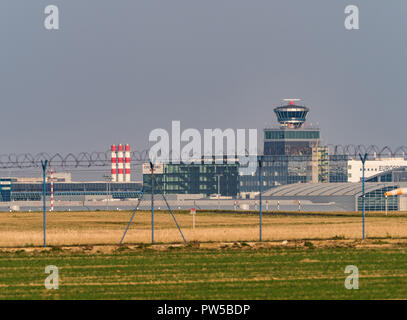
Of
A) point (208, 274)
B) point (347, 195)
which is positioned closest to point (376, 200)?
point (347, 195)

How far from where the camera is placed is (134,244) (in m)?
52.3

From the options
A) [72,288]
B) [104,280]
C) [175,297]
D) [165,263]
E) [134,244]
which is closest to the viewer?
[175,297]

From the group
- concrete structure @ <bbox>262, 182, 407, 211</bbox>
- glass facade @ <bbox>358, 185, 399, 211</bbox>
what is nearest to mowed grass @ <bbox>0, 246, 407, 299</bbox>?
glass facade @ <bbox>358, 185, 399, 211</bbox>

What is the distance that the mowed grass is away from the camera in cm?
3228

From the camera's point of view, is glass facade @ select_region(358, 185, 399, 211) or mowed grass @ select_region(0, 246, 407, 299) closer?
mowed grass @ select_region(0, 246, 407, 299)

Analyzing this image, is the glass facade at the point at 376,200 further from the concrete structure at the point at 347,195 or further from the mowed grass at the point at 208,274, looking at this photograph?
the mowed grass at the point at 208,274

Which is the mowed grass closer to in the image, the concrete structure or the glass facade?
the glass facade

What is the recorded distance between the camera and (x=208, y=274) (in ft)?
124

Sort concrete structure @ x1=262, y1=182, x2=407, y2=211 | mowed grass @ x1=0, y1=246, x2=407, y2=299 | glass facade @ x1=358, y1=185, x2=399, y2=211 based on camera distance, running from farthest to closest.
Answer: concrete structure @ x1=262, y1=182, x2=407, y2=211 → glass facade @ x1=358, y1=185, x2=399, y2=211 → mowed grass @ x1=0, y1=246, x2=407, y2=299

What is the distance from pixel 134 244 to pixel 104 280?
1622 centimetres

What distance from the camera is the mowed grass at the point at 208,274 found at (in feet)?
106
